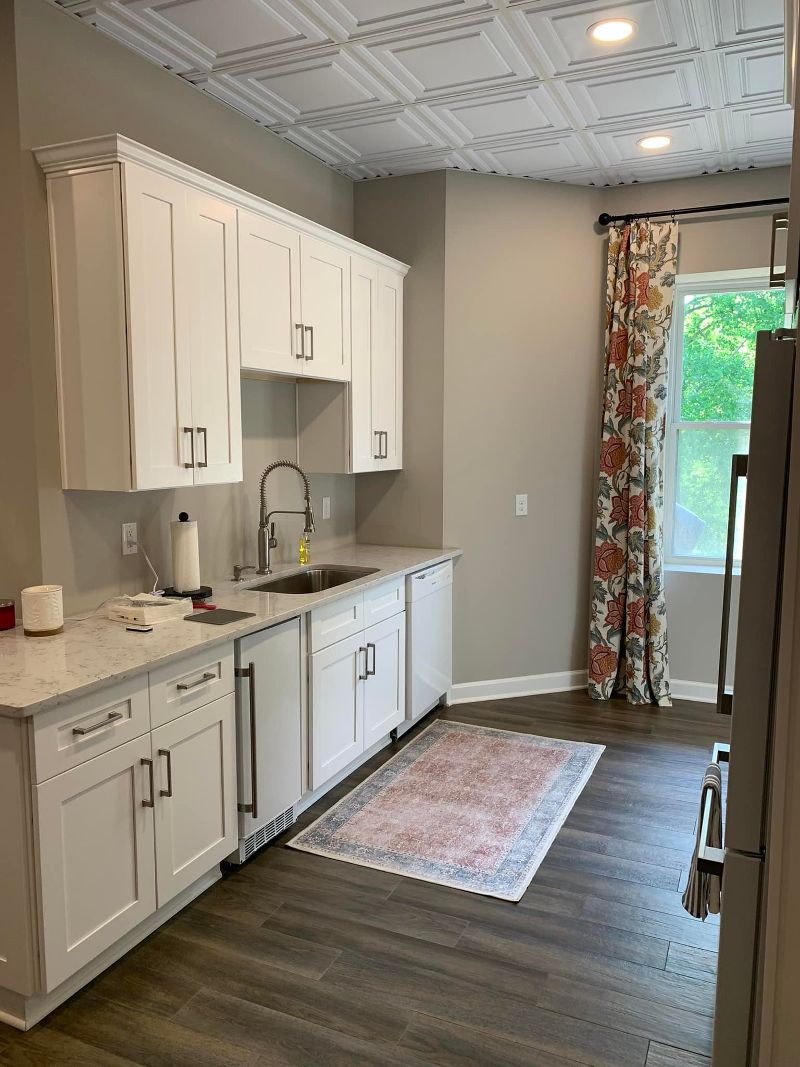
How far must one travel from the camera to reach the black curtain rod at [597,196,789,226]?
4.20m

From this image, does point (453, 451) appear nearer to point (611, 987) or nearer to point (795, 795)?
point (611, 987)

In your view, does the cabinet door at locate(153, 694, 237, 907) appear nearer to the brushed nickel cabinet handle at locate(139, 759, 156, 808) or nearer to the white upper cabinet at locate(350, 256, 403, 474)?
the brushed nickel cabinet handle at locate(139, 759, 156, 808)

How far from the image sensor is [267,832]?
2980 mm

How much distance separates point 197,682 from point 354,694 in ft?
3.60

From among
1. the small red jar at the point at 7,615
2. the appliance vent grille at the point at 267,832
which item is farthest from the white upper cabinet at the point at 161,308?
the appliance vent grille at the point at 267,832

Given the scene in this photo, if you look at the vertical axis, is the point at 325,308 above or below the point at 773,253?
above

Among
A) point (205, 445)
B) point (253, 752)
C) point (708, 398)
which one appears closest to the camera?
point (253, 752)

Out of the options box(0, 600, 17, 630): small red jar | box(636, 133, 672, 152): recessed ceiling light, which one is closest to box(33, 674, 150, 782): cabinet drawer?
box(0, 600, 17, 630): small red jar

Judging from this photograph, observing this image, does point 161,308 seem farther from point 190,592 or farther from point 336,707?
point 336,707

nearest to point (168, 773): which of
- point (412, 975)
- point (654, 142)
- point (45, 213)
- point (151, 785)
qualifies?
point (151, 785)

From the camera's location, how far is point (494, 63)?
→ 120 inches

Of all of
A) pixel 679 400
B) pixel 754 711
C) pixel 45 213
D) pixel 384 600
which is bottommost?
pixel 384 600

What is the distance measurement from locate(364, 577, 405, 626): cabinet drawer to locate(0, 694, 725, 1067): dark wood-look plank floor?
967mm

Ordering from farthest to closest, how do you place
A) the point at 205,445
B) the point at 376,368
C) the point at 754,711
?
the point at 376,368 → the point at 205,445 → the point at 754,711
